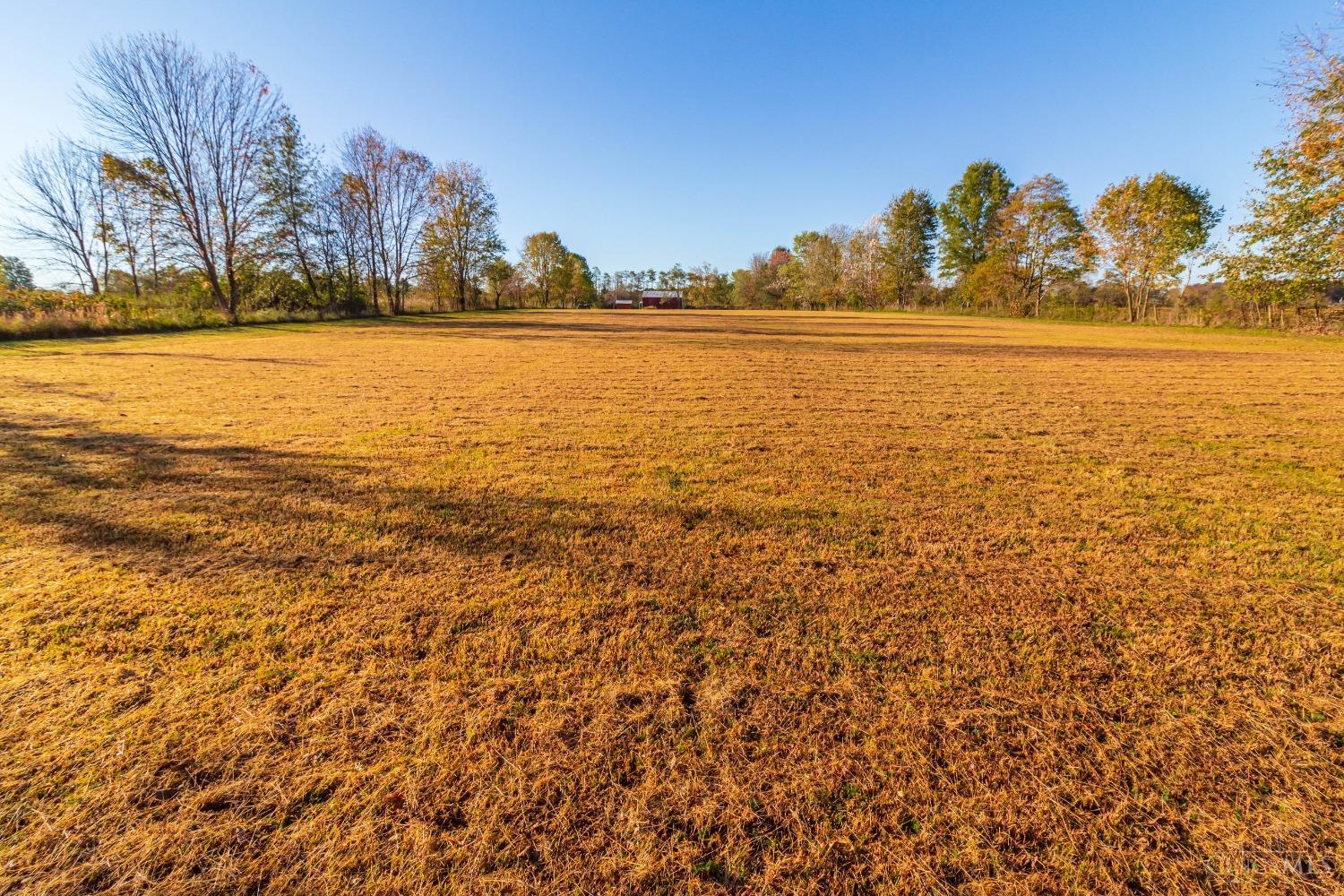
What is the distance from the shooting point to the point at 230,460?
16.1ft

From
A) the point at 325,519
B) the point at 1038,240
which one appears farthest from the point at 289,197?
the point at 1038,240

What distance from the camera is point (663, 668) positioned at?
2.30 m

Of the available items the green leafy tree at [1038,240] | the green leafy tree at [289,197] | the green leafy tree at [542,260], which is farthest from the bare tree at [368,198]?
the green leafy tree at [1038,240]

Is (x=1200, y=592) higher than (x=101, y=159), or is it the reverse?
(x=101, y=159)

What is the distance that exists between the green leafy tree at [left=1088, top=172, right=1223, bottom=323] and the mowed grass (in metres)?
40.0

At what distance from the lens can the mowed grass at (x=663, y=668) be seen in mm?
1527

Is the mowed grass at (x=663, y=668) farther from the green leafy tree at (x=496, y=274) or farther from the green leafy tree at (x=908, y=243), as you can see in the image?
the green leafy tree at (x=908, y=243)

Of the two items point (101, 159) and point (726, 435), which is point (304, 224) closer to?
point (101, 159)

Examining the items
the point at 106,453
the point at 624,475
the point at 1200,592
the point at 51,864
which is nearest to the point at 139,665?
the point at 51,864

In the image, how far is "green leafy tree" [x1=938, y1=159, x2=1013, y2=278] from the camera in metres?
49.1

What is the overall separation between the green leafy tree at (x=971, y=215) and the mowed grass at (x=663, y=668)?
55.1 m

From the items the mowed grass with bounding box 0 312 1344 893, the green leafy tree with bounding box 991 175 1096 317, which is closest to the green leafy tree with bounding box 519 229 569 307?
the green leafy tree with bounding box 991 175 1096 317

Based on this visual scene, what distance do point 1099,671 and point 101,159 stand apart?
3934 cm

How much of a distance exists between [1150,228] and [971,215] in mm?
19527
